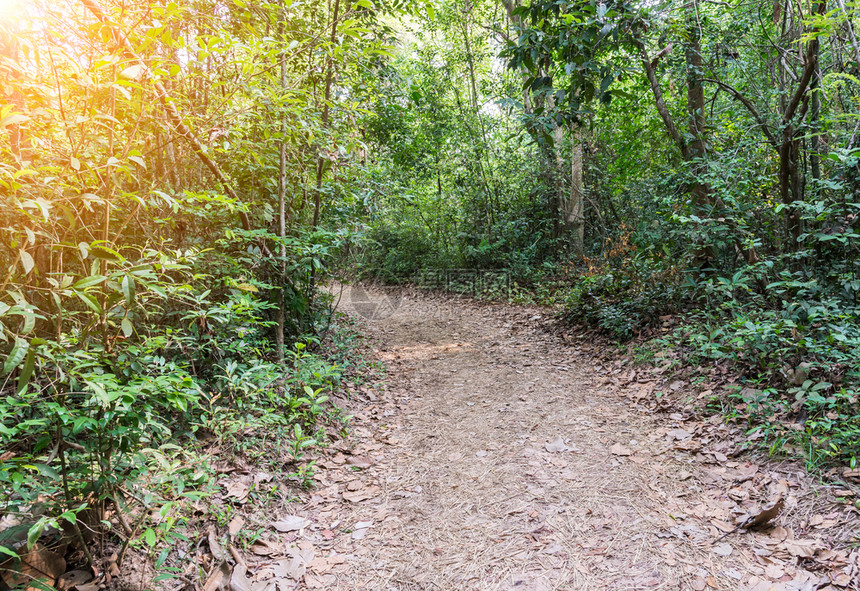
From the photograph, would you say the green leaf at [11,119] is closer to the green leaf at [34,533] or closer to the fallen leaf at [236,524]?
the green leaf at [34,533]

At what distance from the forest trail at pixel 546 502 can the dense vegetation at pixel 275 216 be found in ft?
1.77

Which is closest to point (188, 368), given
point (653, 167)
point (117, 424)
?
point (117, 424)

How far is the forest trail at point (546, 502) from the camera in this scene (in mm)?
2268

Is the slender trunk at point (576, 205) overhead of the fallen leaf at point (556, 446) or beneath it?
overhead

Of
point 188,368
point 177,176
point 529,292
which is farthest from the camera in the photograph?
point 529,292

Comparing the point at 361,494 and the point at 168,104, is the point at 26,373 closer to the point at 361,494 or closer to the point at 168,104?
the point at 168,104

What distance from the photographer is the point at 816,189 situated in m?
4.23

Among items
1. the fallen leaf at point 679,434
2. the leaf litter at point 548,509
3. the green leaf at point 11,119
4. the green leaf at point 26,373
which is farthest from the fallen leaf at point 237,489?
the fallen leaf at point 679,434

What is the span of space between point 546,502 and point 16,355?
2.83 m

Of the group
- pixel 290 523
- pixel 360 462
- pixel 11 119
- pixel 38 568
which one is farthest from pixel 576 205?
pixel 38 568

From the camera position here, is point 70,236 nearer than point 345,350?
Yes

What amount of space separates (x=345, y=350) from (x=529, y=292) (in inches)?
208

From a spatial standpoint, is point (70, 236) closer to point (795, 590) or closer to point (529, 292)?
point (795, 590)

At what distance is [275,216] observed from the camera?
456 cm
